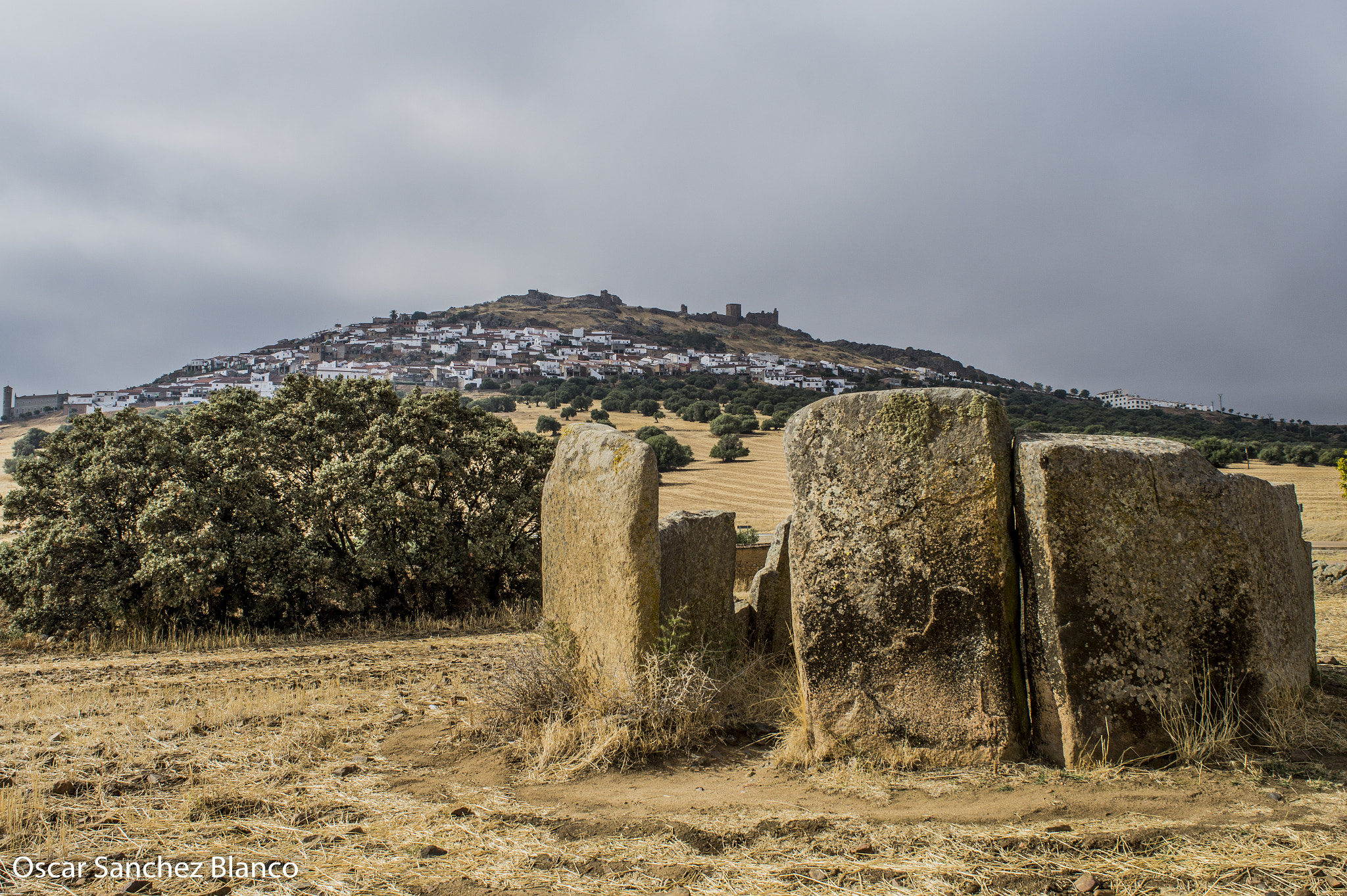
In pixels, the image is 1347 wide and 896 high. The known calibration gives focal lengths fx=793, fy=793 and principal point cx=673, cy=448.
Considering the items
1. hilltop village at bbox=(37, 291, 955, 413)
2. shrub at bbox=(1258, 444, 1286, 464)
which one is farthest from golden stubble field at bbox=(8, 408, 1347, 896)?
hilltop village at bbox=(37, 291, 955, 413)

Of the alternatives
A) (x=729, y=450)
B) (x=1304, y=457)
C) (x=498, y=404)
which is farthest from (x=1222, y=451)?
(x=498, y=404)

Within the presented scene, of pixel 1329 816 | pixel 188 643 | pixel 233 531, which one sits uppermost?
pixel 233 531

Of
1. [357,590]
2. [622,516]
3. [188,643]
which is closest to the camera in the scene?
[622,516]

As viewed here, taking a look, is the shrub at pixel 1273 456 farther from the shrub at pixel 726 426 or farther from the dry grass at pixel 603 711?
the dry grass at pixel 603 711

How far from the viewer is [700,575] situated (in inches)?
306

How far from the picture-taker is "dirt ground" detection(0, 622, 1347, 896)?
389cm

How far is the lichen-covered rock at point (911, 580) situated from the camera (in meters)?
5.26

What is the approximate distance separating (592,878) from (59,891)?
8.52 ft

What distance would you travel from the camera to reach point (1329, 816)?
14.1 feet

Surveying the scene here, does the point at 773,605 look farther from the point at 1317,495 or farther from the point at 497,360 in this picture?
the point at 497,360

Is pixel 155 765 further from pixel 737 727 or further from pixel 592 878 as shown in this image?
pixel 737 727

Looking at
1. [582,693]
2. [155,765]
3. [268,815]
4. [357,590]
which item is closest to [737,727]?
[582,693]

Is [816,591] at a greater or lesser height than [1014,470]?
lesser

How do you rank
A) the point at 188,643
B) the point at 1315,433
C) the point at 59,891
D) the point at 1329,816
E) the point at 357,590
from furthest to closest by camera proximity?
the point at 1315,433 < the point at 357,590 < the point at 188,643 < the point at 1329,816 < the point at 59,891
